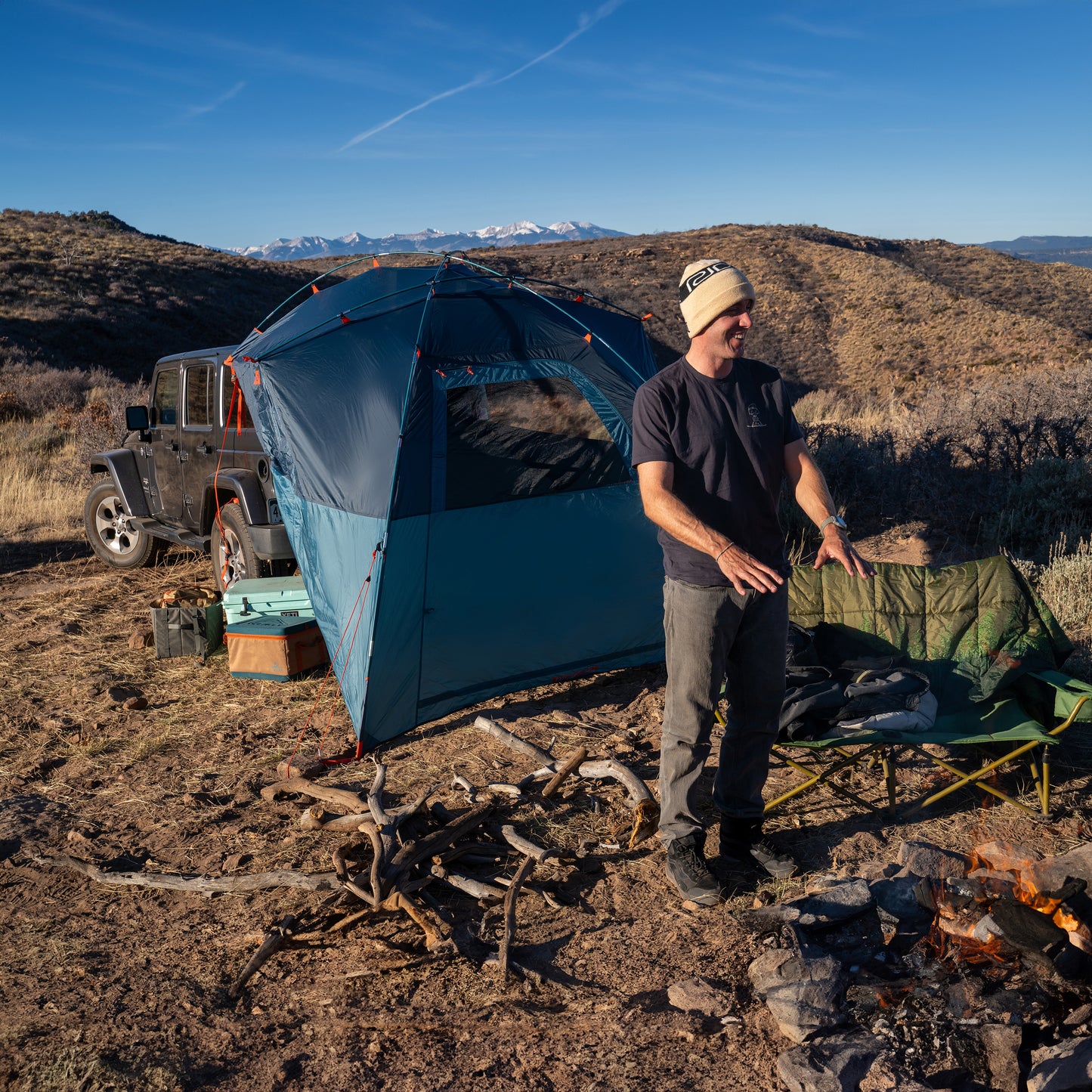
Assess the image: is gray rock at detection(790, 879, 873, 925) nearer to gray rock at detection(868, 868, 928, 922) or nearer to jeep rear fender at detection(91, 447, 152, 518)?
gray rock at detection(868, 868, 928, 922)

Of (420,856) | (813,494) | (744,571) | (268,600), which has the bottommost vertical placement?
(420,856)

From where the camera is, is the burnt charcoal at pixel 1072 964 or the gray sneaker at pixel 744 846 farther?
the gray sneaker at pixel 744 846

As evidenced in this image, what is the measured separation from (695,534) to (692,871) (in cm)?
137

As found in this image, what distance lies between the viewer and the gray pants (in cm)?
→ 343

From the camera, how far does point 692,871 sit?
143 inches

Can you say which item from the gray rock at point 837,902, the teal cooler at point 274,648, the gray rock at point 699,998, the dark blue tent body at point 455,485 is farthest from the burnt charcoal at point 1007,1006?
the teal cooler at point 274,648

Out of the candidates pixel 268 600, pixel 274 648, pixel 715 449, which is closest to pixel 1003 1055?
pixel 715 449

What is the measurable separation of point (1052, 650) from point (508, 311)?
Result: 3.45 meters

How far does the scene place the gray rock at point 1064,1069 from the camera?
99.1 inches

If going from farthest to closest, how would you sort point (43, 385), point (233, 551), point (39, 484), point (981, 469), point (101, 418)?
point (43, 385), point (101, 418), point (39, 484), point (981, 469), point (233, 551)

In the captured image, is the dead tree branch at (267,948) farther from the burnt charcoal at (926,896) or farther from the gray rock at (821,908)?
the burnt charcoal at (926,896)

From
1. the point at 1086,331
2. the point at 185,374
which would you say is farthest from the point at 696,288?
the point at 1086,331

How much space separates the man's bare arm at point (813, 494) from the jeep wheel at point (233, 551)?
4.23 meters

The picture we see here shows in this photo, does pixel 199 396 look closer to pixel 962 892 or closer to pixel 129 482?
pixel 129 482
